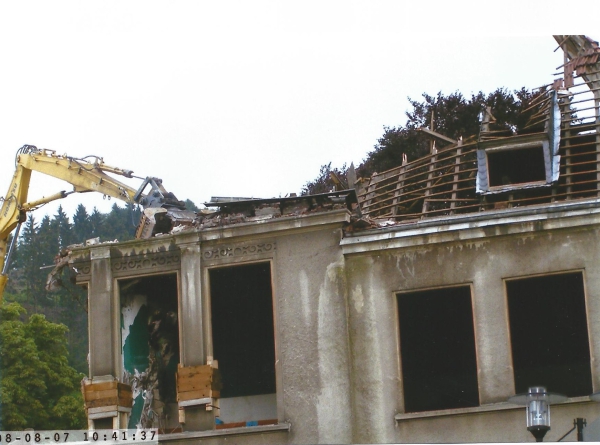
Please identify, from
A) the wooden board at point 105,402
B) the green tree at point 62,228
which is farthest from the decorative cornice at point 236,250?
the green tree at point 62,228

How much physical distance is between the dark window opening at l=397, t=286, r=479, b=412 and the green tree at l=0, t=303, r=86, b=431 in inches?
842

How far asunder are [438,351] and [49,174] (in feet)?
39.2

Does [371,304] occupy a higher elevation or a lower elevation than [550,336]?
higher

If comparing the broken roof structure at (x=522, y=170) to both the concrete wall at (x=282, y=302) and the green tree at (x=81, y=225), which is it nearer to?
the concrete wall at (x=282, y=302)

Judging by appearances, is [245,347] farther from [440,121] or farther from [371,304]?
[440,121]

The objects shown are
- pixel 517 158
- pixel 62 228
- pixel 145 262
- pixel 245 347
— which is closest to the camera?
pixel 145 262

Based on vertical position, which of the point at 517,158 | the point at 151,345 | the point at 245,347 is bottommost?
the point at 245,347

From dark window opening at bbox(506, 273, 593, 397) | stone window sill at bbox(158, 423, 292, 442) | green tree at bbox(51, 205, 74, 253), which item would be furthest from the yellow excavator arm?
green tree at bbox(51, 205, 74, 253)

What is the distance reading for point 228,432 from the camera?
2470 centimetres

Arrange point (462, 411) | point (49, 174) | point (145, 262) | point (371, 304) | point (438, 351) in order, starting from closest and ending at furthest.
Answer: point (462, 411) → point (371, 304) → point (145, 262) → point (438, 351) → point (49, 174)

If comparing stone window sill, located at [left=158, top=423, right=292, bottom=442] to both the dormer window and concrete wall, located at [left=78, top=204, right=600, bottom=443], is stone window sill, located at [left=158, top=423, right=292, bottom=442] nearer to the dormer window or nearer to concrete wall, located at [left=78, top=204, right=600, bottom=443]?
concrete wall, located at [left=78, top=204, right=600, bottom=443]

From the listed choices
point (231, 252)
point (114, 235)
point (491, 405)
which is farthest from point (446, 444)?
point (114, 235)

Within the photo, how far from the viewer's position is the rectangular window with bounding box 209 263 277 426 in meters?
28.4

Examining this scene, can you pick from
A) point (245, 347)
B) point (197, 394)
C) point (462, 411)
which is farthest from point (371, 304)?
point (245, 347)
